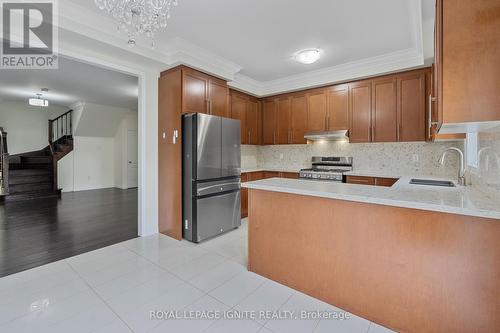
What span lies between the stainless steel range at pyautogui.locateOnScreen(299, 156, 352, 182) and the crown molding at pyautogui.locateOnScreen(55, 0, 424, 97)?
1.39m

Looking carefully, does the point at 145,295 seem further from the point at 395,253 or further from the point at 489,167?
Answer: the point at 489,167

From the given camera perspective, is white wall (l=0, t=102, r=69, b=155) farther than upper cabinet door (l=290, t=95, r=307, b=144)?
Yes

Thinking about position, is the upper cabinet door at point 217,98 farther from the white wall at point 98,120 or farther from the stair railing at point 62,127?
the stair railing at point 62,127

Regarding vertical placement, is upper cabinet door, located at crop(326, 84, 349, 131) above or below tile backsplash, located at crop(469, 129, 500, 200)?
above

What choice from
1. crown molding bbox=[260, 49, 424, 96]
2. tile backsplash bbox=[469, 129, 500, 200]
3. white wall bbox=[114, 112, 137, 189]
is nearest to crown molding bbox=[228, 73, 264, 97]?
crown molding bbox=[260, 49, 424, 96]

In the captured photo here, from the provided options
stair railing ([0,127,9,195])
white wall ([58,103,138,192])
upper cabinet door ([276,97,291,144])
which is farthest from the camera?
white wall ([58,103,138,192])

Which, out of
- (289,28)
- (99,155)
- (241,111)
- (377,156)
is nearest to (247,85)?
(241,111)

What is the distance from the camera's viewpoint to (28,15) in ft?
7.29

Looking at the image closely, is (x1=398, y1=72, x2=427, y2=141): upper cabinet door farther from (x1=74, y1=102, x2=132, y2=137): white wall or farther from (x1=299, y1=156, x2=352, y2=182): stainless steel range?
(x1=74, y1=102, x2=132, y2=137): white wall

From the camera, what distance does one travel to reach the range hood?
12.9 ft

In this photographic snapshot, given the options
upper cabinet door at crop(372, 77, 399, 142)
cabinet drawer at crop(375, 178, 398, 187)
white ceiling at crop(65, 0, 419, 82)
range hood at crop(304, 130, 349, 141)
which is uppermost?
white ceiling at crop(65, 0, 419, 82)

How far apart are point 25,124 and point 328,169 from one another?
28.7 ft

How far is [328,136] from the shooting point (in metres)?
4.08

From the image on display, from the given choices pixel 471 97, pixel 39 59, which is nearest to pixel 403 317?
pixel 471 97
